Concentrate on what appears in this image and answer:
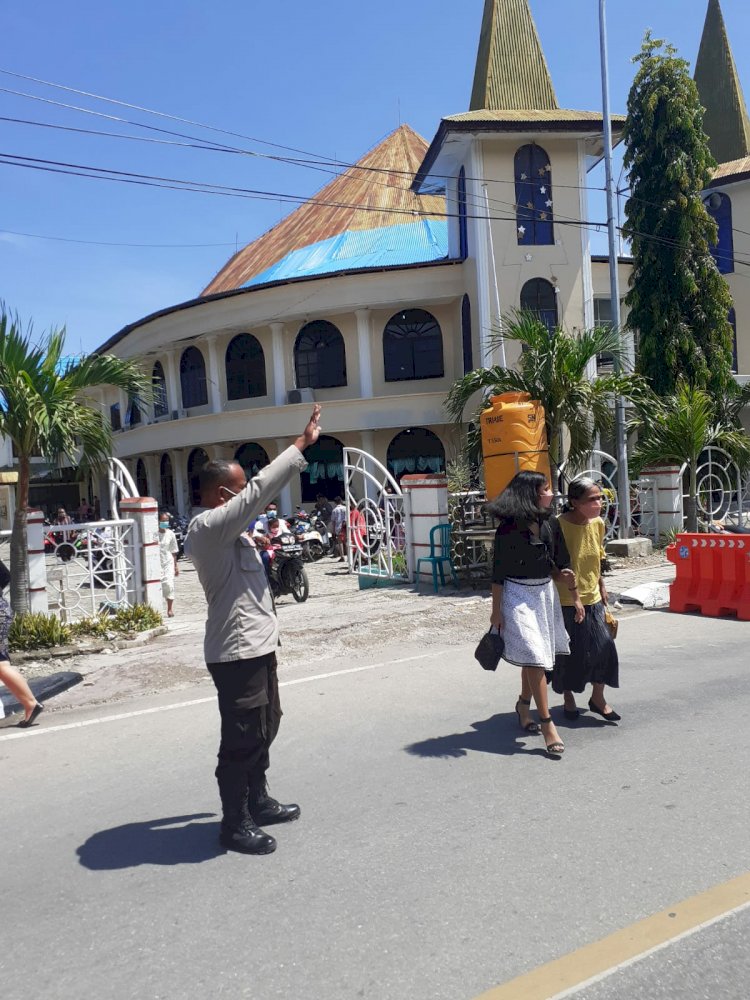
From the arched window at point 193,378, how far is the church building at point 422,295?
7 cm

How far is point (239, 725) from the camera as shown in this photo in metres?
4.01

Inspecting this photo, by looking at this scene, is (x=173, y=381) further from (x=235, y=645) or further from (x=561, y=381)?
(x=235, y=645)

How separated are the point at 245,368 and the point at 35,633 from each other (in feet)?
66.0

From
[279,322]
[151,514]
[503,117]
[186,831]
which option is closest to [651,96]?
[503,117]

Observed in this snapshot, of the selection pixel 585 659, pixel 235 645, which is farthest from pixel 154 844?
pixel 585 659

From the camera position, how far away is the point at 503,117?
22156 millimetres

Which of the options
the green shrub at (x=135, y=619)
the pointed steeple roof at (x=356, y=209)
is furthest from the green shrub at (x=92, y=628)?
the pointed steeple roof at (x=356, y=209)

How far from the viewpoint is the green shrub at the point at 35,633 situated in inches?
351

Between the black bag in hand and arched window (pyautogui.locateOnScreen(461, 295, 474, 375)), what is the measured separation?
66.7 ft

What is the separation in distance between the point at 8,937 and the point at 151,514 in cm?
759

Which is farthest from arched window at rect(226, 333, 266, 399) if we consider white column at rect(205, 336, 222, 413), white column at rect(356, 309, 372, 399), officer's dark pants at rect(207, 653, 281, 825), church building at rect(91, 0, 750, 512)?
officer's dark pants at rect(207, 653, 281, 825)

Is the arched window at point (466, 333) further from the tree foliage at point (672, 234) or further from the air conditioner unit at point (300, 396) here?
the tree foliage at point (672, 234)

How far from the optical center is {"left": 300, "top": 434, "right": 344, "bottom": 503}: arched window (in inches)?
1073

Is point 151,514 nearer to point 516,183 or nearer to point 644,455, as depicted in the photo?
point 644,455
